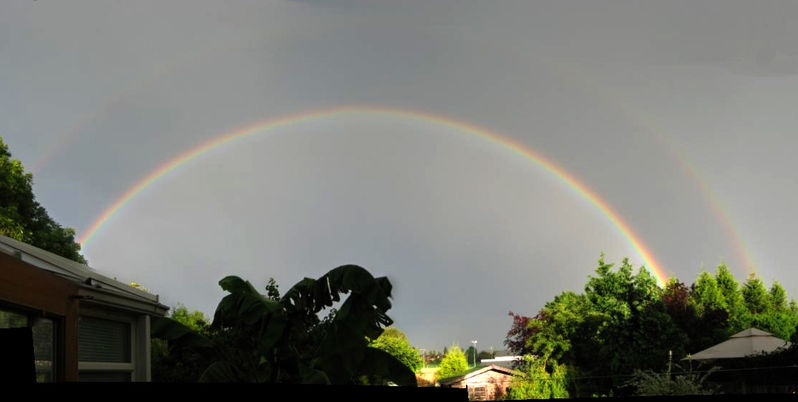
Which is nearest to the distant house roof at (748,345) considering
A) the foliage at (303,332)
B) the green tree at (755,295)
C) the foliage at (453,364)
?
the foliage at (303,332)

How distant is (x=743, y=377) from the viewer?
51.6 feet

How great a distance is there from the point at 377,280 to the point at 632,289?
17149 millimetres

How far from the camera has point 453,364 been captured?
161 ft

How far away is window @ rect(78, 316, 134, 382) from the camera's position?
678 cm

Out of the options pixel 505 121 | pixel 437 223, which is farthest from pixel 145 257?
pixel 505 121

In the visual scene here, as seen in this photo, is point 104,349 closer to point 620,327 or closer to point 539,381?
point 539,381

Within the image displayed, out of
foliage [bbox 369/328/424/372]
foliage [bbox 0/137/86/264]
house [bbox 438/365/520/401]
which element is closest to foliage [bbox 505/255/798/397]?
house [bbox 438/365/520/401]

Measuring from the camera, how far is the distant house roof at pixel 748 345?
15.9 metres

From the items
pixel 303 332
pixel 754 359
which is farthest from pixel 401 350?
pixel 303 332

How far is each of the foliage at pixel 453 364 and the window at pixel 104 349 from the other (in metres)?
41.6

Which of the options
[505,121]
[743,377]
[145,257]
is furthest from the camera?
[145,257]

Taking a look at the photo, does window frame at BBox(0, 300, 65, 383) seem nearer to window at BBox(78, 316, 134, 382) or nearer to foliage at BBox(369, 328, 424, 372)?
window at BBox(78, 316, 134, 382)

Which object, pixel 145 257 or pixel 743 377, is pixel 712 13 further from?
pixel 145 257

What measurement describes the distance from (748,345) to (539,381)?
5.78 metres
